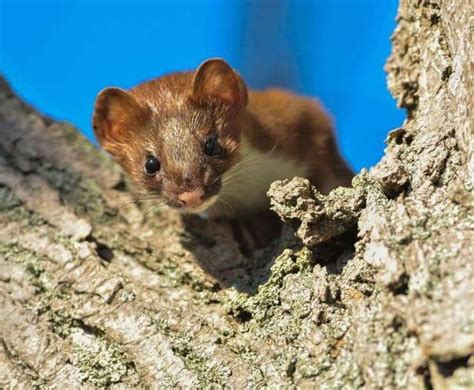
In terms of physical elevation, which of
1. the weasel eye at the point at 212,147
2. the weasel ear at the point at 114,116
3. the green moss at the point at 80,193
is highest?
the weasel ear at the point at 114,116

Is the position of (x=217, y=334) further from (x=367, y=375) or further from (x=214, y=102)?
(x=214, y=102)

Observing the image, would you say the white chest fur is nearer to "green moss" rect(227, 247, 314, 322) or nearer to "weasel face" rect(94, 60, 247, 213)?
"weasel face" rect(94, 60, 247, 213)

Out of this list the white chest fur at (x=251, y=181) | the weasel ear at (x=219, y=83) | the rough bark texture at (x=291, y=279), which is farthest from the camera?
the white chest fur at (x=251, y=181)

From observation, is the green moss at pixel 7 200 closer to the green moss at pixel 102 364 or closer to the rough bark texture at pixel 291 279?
the rough bark texture at pixel 291 279

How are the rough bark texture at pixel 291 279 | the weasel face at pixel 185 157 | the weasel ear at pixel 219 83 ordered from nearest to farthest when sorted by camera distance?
the rough bark texture at pixel 291 279
the weasel face at pixel 185 157
the weasel ear at pixel 219 83

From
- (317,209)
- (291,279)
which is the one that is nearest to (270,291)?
(291,279)

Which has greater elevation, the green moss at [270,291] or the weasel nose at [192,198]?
the weasel nose at [192,198]

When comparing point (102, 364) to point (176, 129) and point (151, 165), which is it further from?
point (176, 129)

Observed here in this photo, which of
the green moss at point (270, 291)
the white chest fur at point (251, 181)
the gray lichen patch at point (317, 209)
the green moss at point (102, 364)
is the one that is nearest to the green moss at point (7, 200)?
the green moss at point (102, 364)

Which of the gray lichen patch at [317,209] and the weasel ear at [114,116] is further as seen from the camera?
the weasel ear at [114,116]
